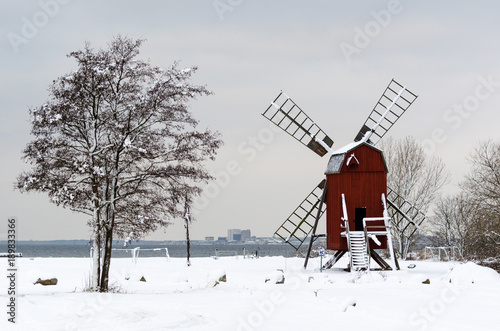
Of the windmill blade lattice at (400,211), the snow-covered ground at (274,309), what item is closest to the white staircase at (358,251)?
the windmill blade lattice at (400,211)

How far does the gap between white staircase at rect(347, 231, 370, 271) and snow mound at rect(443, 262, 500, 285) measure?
575cm

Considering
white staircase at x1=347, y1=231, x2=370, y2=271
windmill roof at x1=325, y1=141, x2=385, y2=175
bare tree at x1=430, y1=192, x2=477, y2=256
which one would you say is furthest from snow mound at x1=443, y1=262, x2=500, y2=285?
bare tree at x1=430, y1=192, x2=477, y2=256

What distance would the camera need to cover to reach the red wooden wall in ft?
106

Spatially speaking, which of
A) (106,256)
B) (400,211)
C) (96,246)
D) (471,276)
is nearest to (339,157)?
(400,211)

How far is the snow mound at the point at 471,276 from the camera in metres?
24.7

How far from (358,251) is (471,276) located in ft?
23.3

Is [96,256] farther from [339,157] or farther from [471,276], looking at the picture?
[339,157]

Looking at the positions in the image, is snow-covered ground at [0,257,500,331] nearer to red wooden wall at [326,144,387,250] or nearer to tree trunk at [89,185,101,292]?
tree trunk at [89,185,101,292]

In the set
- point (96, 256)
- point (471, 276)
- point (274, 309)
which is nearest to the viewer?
point (274, 309)

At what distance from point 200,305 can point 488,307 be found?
29.0 feet

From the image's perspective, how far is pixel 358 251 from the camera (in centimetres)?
3112

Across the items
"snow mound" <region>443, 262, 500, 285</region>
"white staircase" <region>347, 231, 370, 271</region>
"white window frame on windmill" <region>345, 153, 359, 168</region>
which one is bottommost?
"snow mound" <region>443, 262, 500, 285</region>

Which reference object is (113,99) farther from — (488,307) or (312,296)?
(488,307)

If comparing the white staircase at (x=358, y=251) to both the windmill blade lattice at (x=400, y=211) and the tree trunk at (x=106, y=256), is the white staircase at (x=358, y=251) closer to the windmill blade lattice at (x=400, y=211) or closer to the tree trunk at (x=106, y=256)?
the windmill blade lattice at (x=400, y=211)
